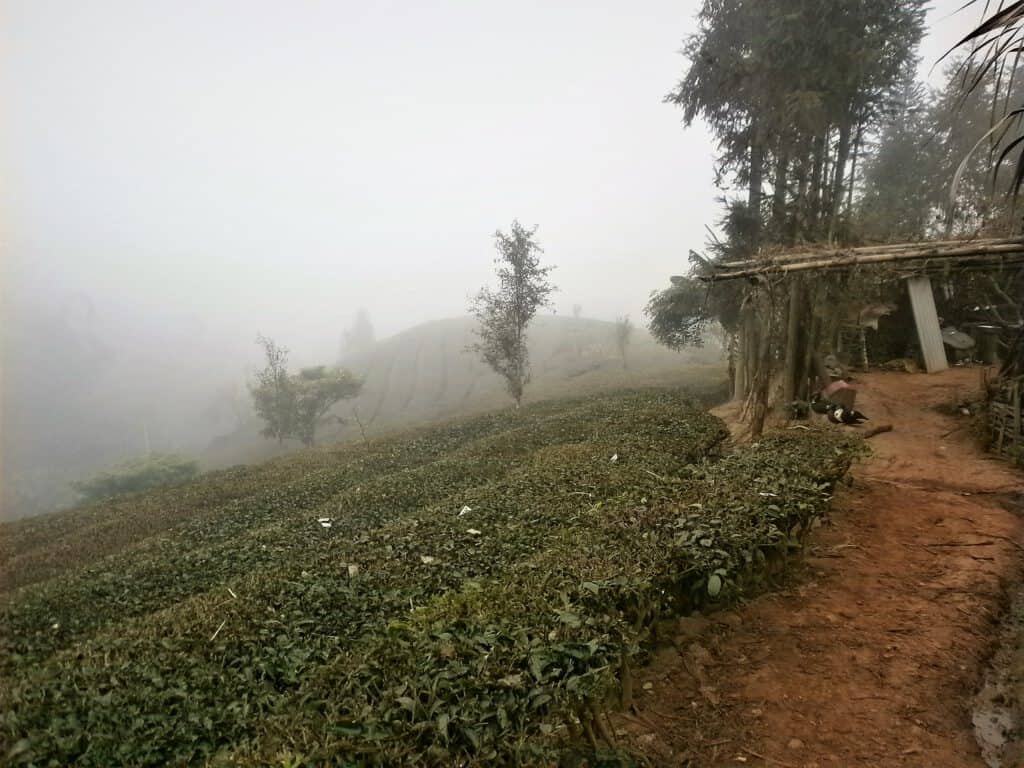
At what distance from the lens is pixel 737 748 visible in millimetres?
3654

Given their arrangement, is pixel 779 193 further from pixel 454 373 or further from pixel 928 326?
pixel 454 373

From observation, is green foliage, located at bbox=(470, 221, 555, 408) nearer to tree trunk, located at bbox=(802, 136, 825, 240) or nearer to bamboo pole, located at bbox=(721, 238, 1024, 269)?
tree trunk, located at bbox=(802, 136, 825, 240)

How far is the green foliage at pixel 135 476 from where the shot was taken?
120ft

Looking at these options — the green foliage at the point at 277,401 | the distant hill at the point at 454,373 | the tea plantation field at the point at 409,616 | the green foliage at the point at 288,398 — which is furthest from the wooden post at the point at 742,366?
the green foliage at the point at 277,401

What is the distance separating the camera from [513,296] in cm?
2911

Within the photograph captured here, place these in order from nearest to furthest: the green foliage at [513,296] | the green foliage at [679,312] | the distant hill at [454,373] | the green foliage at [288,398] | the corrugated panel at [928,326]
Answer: the corrugated panel at [928,326] < the green foliage at [679,312] < the green foliage at [513,296] < the green foliage at [288,398] < the distant hill at [454,373]

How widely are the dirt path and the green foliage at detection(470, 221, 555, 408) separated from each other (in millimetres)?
22732

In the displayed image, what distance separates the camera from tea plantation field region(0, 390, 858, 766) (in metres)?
2.74

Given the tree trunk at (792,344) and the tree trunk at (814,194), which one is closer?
the tree trunk at (792,344)

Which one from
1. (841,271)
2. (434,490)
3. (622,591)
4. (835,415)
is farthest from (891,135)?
(622,591)

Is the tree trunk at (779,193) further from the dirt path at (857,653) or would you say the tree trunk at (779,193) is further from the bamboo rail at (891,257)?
the dirt path at (857,653)

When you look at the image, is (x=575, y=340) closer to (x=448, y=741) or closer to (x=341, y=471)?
(x=341, y=471)

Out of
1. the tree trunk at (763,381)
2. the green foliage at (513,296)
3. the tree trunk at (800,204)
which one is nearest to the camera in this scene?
the tree trunk at (763,381)

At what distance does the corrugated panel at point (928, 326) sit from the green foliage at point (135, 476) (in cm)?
4128
